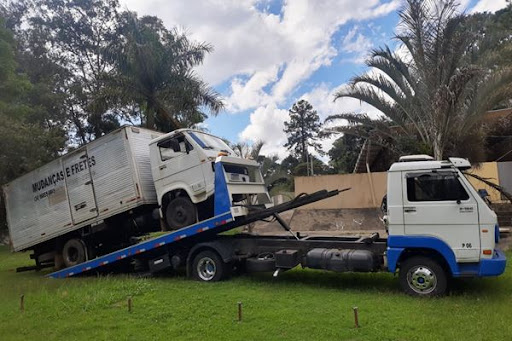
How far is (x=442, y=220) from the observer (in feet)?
21.8

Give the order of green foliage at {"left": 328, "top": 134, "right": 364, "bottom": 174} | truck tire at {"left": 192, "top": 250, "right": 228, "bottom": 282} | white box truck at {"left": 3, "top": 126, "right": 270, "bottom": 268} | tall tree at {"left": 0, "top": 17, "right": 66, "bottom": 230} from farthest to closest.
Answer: green foliage at {"left": 328, "top": 134, "right": 364, "bottom": 174} < tall tree at {"left": 0, "top": 17, "right": 66, "bottom": 230} < white box truck at {"left": 3, "top": 126, "right": 270, "bottom": 268} < truck tire at {"left": 192, "top": 250, "right": 228, "bottom": 282}

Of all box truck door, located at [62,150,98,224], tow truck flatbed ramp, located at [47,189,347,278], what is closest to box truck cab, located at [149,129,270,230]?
tow truck flatbed ramp, located at [47,189,347,278]

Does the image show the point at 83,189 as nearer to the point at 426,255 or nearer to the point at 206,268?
the point at 206,268

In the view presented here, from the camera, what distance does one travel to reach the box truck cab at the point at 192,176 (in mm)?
8656

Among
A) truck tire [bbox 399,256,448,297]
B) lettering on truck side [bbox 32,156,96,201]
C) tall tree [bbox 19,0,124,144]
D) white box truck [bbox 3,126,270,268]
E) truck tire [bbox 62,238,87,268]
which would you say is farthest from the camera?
tall tree [bbox 19,0,124,144]

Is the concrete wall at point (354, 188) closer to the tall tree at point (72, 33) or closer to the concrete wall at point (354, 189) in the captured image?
the concrete wall at point (354, 189)

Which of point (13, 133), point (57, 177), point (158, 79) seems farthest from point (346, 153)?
point (57, 177)

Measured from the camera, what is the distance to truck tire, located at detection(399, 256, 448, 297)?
6617 millimetres

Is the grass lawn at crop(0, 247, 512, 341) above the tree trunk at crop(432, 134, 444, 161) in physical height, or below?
below

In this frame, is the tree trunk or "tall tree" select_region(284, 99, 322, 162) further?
"tall tree" select_region(284, 99, 322, 162)

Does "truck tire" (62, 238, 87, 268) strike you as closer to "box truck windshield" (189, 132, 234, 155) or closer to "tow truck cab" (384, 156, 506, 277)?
"box truck windshield" (189, 132, 234, 155)

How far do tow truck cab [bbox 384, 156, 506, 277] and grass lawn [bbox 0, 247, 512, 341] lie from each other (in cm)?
63

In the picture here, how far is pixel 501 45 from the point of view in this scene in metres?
13.6

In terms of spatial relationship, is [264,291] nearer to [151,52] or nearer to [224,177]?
[224,177]
